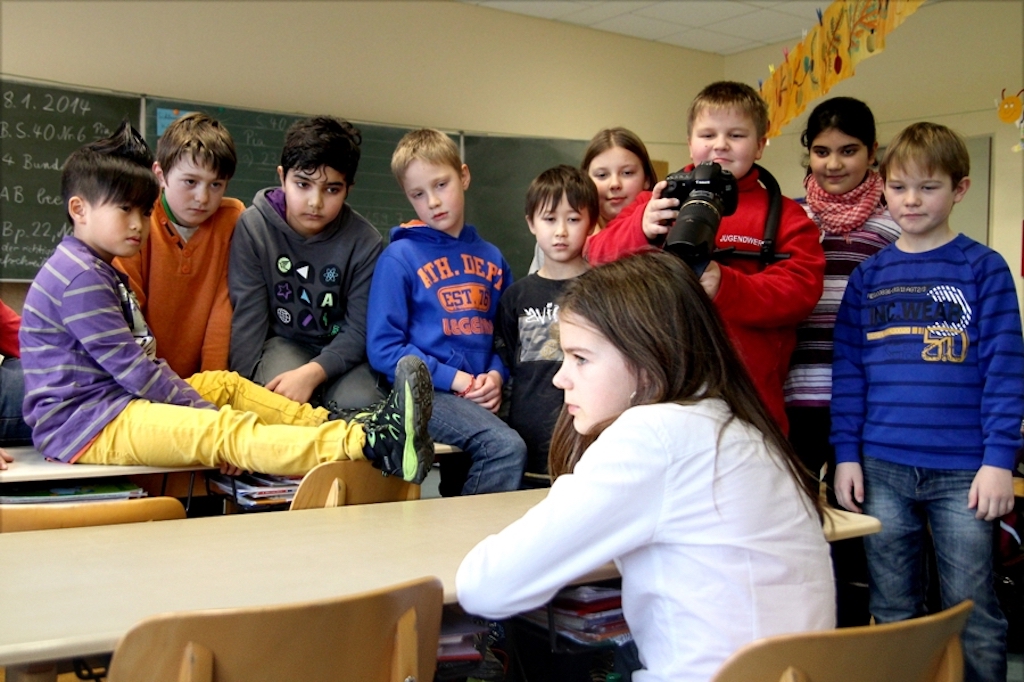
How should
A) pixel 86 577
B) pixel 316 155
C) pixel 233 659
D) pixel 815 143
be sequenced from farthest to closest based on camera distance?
pixel 316 155 → pixel 815 143 → pixel 86 577 → pixel 233 659

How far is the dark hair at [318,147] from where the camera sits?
2.73 m

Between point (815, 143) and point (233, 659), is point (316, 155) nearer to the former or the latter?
point (815, 143)

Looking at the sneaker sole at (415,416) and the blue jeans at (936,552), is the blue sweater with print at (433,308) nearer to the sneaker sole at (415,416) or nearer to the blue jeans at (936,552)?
the sneaker sole at (415,416)

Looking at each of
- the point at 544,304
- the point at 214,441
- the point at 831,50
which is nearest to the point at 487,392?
the point at 544,304

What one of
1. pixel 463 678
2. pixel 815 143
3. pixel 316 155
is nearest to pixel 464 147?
pixel 316 155

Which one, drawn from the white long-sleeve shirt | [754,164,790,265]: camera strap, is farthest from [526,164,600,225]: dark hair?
the white long-sleeve shirt

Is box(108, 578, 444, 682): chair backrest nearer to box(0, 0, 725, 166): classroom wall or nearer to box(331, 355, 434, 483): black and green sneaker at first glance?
box(331, 355, 434, 483): black and green sneaker

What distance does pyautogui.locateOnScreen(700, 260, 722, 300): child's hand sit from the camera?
6.09 feet

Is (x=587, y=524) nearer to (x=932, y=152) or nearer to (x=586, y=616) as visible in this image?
(x=586, y=616)

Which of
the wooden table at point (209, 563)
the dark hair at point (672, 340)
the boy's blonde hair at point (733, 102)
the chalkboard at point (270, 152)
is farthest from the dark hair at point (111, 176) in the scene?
the chalkboard at point (270, 152)

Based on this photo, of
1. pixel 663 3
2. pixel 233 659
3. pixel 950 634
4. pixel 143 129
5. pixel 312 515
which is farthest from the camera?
pixel 663 3

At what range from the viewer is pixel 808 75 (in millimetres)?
3777

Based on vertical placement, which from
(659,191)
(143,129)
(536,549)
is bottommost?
(536,549)

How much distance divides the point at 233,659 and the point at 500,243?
4.92 meters
